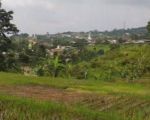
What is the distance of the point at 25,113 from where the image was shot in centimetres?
1062

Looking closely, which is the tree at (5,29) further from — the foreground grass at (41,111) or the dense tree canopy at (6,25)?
the foreground grass at (41,111)

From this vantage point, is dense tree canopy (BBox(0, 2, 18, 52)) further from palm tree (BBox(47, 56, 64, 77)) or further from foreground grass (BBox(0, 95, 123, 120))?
foreground grass (BBox(0, 95, 123, 120))

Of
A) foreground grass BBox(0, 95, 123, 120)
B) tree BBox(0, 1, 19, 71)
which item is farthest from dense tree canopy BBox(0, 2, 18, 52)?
foreground grass BBox(0, 95, 123, 120)

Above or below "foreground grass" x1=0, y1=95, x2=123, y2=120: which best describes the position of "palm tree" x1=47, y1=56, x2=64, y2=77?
below

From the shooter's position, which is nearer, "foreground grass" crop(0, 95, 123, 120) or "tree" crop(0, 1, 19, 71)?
"foreground grass" crop(0, 95, 123, 120)

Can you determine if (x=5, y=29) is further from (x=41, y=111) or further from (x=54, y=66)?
(x=41, y=111)

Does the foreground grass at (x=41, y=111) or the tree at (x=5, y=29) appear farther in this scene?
the tree at (x=5, y=29)

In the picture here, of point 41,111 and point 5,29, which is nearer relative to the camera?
point 41,111

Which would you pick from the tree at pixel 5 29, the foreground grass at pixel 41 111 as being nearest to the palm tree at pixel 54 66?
the tree at pixel 5 29

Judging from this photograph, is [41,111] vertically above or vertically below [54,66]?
above

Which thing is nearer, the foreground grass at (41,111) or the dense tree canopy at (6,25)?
the foreground grass at (41,111)

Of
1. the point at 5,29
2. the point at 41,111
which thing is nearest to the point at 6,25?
the point at 5,29

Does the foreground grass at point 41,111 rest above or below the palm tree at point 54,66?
above

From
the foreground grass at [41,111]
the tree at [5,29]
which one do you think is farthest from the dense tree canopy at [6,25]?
the foreground grass at [41,111]
